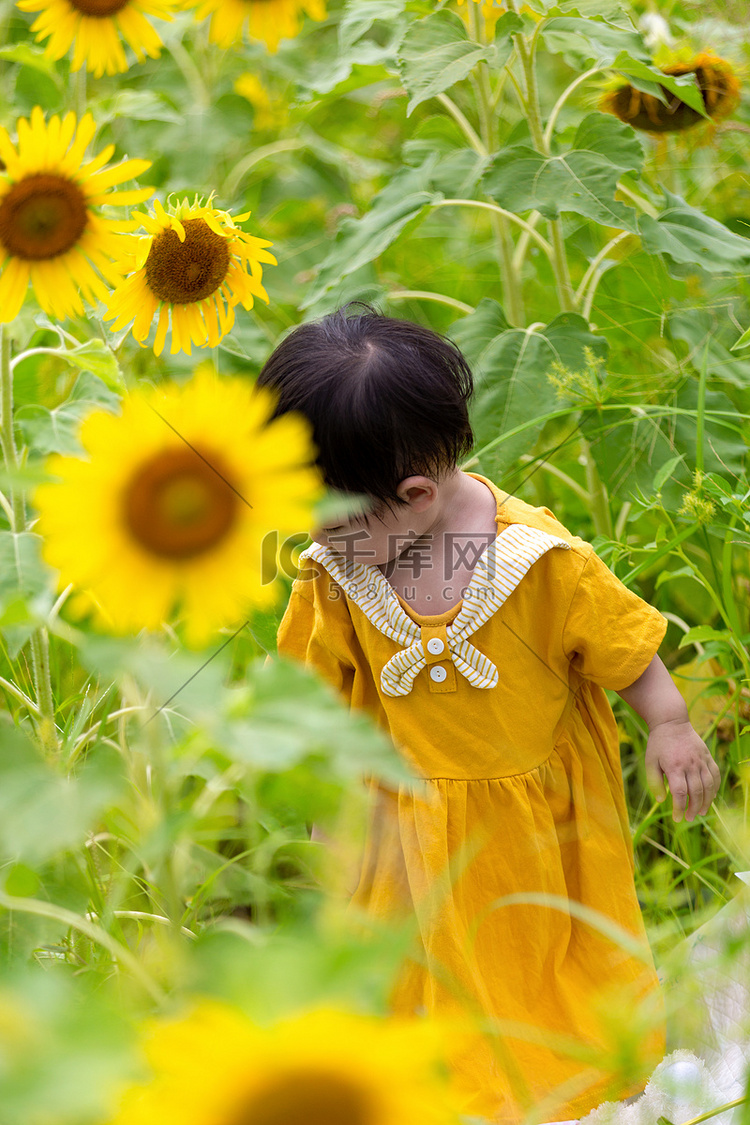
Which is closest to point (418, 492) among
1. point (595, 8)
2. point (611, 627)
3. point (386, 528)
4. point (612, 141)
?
point (386, 528)

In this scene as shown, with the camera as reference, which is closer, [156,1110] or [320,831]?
[156,1110]

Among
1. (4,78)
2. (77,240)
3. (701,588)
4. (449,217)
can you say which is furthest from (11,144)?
(4,78)

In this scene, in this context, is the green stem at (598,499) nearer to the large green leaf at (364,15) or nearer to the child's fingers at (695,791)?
the child's fingers at (695,791)

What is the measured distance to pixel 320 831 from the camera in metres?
0.91

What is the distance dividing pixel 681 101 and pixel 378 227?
0.40 metres

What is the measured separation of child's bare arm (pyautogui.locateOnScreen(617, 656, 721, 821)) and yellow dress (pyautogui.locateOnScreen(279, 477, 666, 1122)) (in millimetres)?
31

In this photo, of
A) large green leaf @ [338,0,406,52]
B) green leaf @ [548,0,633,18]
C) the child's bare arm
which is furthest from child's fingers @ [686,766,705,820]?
large green leaf @ [338,0,406,52]

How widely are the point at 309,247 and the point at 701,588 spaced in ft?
3.07

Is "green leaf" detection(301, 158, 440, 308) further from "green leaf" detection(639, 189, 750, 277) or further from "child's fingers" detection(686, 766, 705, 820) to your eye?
"child's fingers" detection(686, 766, 705, 820)

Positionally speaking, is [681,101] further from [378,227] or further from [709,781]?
[709,781]

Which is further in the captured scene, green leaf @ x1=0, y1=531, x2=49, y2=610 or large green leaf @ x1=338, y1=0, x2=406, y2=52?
large green leaf @ x1=338, y1=0, x2=406, y2=52

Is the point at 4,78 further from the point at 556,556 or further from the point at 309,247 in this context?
the point at 556,556

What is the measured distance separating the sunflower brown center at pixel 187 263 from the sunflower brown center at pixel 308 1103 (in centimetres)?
63

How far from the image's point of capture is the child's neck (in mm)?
850
